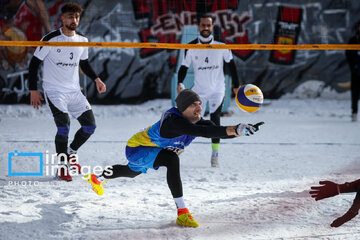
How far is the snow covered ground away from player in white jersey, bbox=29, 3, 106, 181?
1.66ft

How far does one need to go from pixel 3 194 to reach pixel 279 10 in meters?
12.0

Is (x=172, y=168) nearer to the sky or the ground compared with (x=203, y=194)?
nearer to the sky

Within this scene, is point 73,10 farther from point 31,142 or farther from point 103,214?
point 31,142

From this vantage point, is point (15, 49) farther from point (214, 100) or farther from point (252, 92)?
point (252, 92)

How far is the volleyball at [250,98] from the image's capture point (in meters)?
4.34

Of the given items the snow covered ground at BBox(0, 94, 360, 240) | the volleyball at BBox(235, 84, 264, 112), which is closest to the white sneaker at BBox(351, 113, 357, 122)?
the snow covered ground at BBox(0, 94, 360, 240)

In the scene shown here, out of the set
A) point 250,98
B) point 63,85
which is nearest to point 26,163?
point 63,85

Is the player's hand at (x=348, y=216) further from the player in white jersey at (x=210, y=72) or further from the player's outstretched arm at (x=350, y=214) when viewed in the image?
the player in white jersey at (x=210, y=72)

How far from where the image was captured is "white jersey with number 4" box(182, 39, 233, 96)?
20.3 ft

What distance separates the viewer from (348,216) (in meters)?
3.38

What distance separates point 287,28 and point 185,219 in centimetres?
1206

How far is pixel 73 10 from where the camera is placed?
5.00 meters

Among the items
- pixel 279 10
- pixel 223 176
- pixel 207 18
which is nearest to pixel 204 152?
pixel 223 176
